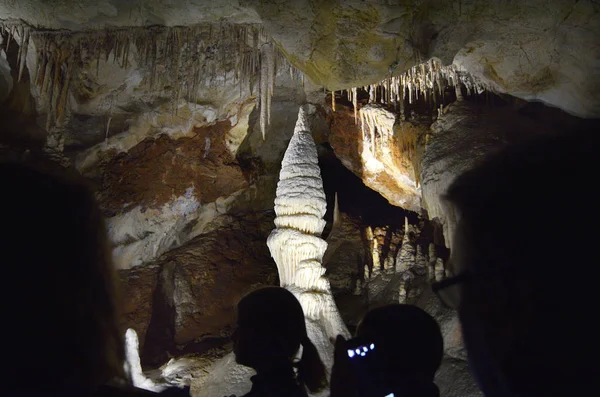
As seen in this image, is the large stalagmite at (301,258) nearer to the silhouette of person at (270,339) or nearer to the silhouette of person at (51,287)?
the silhouette of person at (270,339)

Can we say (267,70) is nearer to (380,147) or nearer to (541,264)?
(380,147)

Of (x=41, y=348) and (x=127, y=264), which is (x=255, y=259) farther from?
(x=41, y=348)

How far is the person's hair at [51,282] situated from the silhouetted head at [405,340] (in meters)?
1.15

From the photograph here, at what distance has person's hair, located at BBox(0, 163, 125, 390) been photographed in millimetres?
1359

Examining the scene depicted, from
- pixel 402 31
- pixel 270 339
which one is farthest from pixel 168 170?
pixel 270 339

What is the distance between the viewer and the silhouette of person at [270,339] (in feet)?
6.06

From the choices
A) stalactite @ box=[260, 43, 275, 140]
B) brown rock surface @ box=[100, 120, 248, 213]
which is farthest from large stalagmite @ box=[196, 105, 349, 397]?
brown rock surface @ box=[100, 120, 248, 213]

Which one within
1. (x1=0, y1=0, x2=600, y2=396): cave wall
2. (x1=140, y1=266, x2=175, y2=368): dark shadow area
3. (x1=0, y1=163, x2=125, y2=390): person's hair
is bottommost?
(x1=140, y1=266, x2=175, y2=368): dark shadow area

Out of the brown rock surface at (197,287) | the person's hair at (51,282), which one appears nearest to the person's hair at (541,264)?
the person's hair at (51,282)

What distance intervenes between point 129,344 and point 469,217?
4.23 meters

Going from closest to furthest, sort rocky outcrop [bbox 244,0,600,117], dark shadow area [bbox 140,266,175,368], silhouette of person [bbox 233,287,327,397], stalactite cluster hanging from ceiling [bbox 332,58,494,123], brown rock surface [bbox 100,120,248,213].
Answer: silhouette of person [bbox 233,287,327,397] < rocky outcrop [bbox 244,0,600,117] < stalactite cluster hanging from ceiling [bbox 332,58,494,123] < dark shadow area [bbox 140,266,175,368] < brown rock surface [bbox 100,120,248,213]

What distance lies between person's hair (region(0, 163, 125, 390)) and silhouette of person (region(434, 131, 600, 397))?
8.31 feet

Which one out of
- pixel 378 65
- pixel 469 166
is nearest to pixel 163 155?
pixel 378 65

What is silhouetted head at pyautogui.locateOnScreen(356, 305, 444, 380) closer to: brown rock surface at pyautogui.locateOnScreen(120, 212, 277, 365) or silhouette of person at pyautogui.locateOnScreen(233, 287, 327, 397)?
silhouette of person at pyautogui.locateOnScreen(233, 287, 327, 397)
